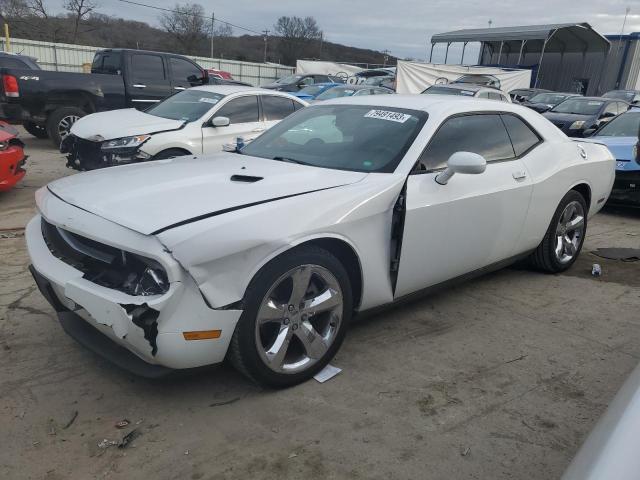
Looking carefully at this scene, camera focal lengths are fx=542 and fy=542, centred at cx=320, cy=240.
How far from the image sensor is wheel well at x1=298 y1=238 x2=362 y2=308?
9.72 ft

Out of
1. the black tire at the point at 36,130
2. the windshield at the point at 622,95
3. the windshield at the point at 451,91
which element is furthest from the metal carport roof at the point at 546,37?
the black tire at the point at 36,130

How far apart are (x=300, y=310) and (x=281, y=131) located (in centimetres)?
184

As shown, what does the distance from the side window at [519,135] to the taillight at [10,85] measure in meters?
8.92

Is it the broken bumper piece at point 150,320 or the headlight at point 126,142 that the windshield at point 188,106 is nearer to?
the headlight at point 126,142

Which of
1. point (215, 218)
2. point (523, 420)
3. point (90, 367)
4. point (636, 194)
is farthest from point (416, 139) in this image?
point (636, 194)

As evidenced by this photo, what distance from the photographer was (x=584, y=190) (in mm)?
4980

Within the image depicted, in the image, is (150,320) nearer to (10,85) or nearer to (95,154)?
(95,154)

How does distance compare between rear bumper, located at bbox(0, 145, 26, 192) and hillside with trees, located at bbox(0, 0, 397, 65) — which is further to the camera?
hillside with trees, located at bbox(0, 0, 397, 65)

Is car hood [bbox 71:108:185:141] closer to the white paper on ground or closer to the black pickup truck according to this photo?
the black pickup truck

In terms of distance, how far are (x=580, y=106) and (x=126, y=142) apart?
1150 cm

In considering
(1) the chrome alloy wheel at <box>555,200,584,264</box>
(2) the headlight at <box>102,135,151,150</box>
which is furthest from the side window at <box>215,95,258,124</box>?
(1) the chrome alloy wheel at <box>555,200,584,264</box>

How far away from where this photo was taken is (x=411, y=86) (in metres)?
21.0

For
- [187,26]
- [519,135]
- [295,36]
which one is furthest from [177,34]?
[519,135]

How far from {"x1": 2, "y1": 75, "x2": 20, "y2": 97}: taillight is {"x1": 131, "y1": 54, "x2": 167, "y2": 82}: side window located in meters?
2.18
